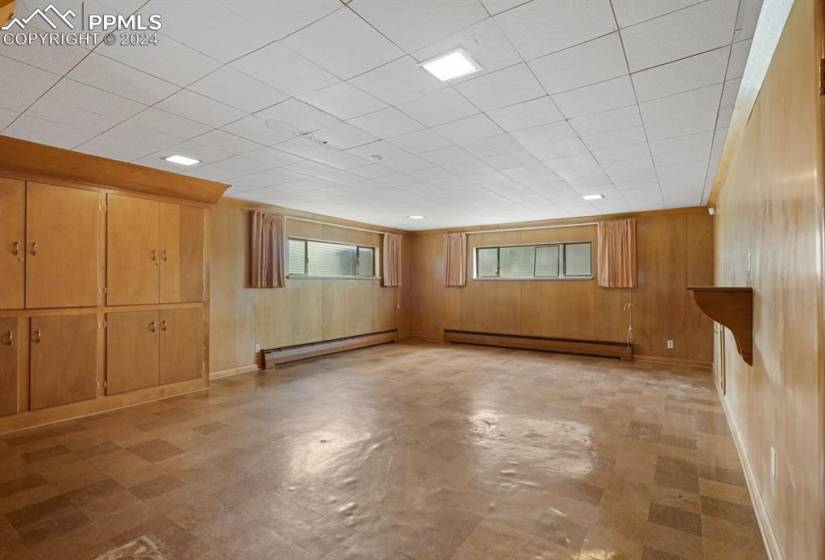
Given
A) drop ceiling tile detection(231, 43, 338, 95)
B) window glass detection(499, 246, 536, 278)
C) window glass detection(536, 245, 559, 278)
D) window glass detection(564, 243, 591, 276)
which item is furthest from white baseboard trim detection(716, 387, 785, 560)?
window glass detection(499, 246, 536, 278)

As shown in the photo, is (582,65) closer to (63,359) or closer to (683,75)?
(683,75)

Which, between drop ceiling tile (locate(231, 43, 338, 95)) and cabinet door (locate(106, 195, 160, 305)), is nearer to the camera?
drop ceiling tile (locate(231, 43, 338, 95))

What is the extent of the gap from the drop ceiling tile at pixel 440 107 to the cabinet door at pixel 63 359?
3.91 meters

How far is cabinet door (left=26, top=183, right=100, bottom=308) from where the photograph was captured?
3740mm

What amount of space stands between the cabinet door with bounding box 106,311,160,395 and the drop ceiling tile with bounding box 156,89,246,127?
103 inches

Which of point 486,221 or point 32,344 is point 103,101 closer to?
point 32,344

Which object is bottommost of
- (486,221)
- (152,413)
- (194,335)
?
(152,413)

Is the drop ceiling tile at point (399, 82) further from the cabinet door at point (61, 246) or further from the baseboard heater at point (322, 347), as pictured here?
the baseboard heater at point (322, 347)

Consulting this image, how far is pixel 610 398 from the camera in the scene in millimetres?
4543

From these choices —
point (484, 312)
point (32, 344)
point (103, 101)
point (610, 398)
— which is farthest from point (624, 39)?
point (484, 312)

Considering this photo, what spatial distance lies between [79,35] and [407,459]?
320cm

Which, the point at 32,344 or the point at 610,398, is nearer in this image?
the point at 32,344

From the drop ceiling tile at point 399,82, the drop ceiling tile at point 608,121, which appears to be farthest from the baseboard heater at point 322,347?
the drop ceiling tile at point 608,121

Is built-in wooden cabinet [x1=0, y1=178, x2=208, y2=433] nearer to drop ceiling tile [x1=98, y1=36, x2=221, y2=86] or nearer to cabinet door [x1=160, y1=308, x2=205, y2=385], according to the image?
cabinet door [x1=160, y1=308, x2=205, y2=385]
